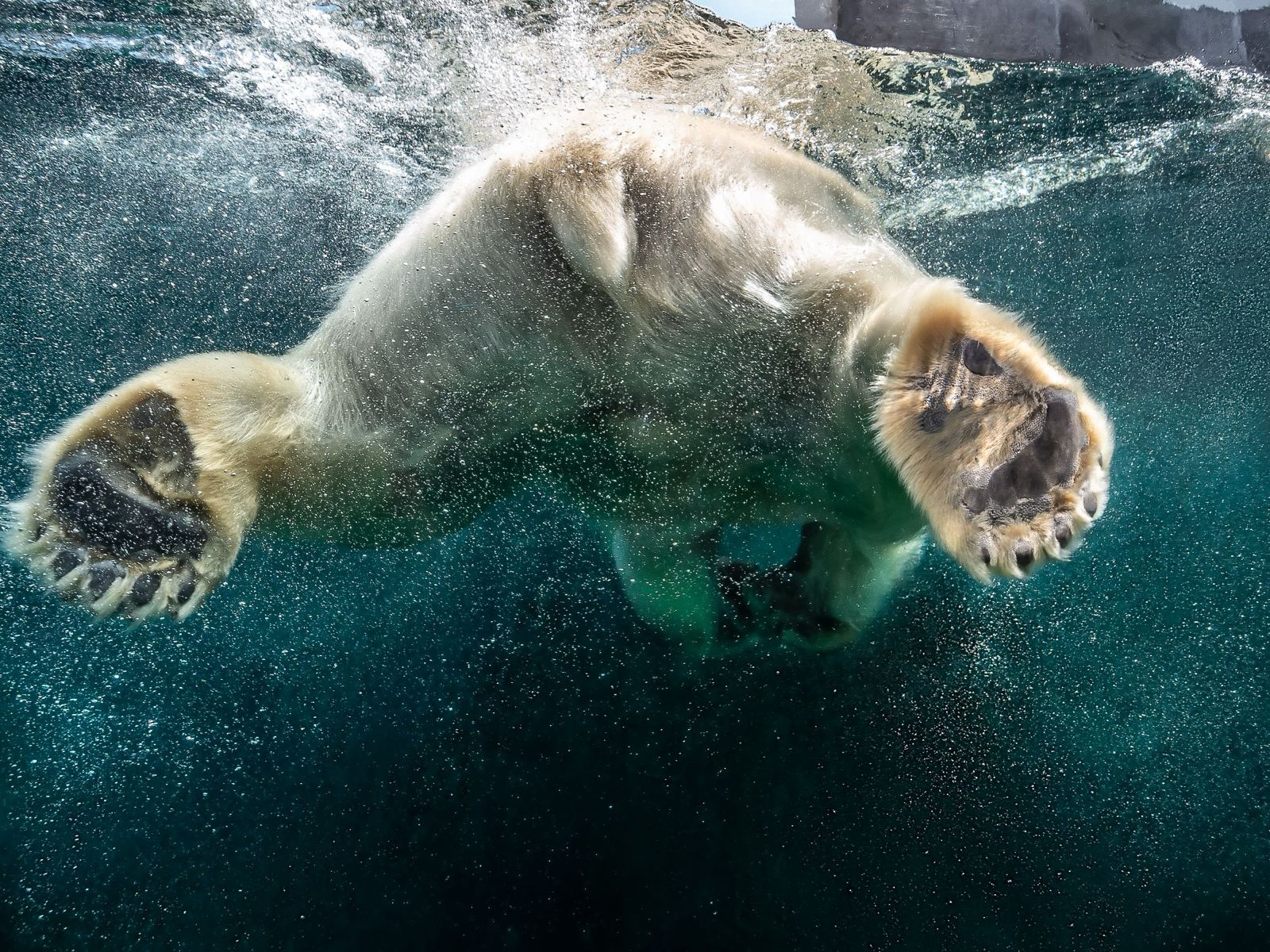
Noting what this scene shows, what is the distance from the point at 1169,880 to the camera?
6.20m

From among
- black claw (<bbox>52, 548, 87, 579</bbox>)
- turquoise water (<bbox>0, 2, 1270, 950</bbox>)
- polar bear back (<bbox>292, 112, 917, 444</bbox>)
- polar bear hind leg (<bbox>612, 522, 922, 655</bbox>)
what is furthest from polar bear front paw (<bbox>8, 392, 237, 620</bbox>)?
turquoise water (<bbox>0, 2, 1270, 950</bbox>)

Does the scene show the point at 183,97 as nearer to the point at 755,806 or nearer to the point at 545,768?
the point at 545,768

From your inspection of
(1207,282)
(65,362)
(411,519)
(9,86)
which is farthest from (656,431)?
(1207,282)

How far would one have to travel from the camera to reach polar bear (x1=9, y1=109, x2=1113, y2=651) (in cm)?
184

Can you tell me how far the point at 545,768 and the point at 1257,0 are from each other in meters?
6.28

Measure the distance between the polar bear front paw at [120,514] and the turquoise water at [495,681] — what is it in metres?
1.68

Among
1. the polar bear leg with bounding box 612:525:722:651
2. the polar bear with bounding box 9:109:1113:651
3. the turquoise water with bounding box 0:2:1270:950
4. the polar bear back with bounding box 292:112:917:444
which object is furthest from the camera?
the turquoise water with bounding box 0:2:1270:950

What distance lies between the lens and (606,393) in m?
2.36

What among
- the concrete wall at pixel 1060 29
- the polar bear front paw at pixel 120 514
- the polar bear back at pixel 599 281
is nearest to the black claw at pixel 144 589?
the polar bear front paw at pixel 120 514

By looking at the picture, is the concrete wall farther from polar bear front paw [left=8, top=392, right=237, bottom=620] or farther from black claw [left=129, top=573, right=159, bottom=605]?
black claw [left=129, top=573, right=159, bottom=605]

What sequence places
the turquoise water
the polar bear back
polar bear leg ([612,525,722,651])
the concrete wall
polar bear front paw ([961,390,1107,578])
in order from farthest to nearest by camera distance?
the turquoise water < the concrete wall < polar bear leg ([612,525,722,651]) < the polar bear back < polar bear front paw ([961,390,1107,578])

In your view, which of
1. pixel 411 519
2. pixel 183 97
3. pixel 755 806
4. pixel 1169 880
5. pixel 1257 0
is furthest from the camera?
pixel 1169 880

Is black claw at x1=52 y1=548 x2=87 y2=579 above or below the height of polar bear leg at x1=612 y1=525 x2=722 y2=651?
above

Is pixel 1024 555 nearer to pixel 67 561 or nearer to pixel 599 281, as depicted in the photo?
pixel 599 281
